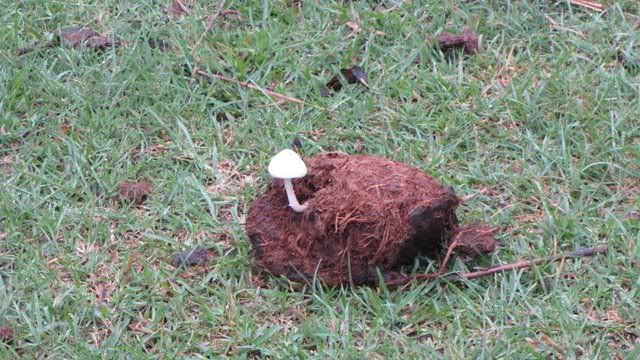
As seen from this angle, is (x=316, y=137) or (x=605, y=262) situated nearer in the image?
(x=605, y=262)

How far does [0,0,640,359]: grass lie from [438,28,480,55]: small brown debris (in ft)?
0.15

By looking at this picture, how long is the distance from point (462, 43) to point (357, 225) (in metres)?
1.46

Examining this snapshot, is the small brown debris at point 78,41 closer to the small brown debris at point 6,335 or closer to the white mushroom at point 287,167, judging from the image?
the white mushroom at point 287,167

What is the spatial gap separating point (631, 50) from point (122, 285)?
7.63 ft

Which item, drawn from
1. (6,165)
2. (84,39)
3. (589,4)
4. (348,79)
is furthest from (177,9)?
(589,4)

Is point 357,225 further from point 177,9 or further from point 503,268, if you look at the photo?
point 177,9

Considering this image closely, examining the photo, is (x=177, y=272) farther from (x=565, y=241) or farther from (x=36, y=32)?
(x=36, y=32)

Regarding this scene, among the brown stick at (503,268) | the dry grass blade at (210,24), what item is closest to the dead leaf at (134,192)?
the dry grass blade at (210,24)

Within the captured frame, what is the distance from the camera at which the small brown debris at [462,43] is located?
14.0ft

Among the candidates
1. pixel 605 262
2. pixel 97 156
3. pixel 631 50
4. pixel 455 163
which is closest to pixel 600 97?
pixel 631 50

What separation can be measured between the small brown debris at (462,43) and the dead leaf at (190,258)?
155 centimetres

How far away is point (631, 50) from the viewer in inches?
166

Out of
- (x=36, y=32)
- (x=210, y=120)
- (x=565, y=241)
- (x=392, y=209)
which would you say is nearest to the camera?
(x=392, y=209)

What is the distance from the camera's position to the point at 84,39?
4.39 metres
